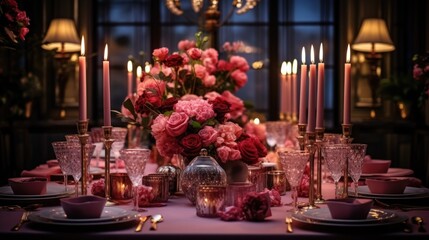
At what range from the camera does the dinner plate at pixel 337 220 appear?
193 cm

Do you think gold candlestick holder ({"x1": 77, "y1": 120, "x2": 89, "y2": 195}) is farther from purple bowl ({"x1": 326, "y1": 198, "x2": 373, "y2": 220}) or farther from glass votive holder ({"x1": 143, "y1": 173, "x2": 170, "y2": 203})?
purple bowl ({"x1": 326, "y1": 198, "x2": 373, "y2": 220})

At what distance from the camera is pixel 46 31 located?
23.7 ft

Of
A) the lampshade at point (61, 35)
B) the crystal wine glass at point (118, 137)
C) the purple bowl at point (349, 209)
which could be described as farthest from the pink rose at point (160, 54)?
the lampshade at point (61, 35)

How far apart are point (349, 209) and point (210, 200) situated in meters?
0.40

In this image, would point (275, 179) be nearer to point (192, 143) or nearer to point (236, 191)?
point (192, 143)

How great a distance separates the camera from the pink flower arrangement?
2.71 meters

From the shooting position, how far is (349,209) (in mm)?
1954

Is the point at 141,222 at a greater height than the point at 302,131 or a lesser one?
lesser

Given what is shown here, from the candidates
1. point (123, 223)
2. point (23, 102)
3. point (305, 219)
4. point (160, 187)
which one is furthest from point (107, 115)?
point (23, 102)

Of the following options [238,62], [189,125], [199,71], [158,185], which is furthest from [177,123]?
[238,62]

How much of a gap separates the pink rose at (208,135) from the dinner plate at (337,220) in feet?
1.69

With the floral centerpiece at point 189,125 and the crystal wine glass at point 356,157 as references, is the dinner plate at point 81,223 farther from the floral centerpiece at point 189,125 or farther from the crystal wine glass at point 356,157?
the crystal wine glass at point 356,157

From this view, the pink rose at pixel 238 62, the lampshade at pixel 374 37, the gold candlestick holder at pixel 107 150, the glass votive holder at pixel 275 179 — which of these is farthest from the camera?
the lampshade at pixel 374 37

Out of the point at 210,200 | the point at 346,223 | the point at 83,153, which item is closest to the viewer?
the point at 346,223
